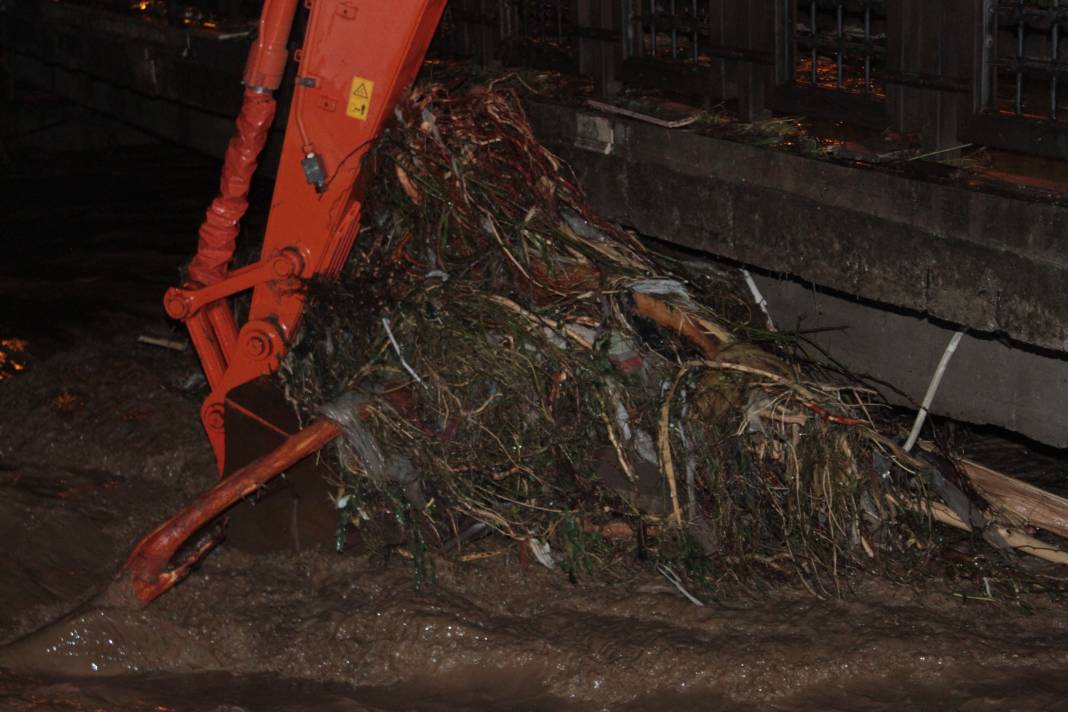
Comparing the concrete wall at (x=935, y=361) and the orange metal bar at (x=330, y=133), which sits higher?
the orange metal bar at (x=330, y=133)

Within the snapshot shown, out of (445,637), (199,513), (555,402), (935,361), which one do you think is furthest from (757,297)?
(199,513)

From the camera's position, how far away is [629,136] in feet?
21.6

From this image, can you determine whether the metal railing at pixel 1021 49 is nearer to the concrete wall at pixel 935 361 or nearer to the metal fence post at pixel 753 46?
the concrete wall at pixel 935 361

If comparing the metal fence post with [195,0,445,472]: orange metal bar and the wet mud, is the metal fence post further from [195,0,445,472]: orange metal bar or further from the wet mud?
the wet mud

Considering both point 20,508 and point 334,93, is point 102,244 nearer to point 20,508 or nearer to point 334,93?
point 20,508

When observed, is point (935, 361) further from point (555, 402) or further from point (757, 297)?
point (555, 402)

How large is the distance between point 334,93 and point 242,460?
1.59 meters

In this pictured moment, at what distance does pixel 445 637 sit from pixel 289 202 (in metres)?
1.94

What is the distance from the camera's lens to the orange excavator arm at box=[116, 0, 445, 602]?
5242 mm

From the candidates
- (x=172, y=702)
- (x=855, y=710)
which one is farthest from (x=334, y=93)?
(x=855, y=710)

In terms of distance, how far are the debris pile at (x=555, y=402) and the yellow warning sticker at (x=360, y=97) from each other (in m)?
0.16

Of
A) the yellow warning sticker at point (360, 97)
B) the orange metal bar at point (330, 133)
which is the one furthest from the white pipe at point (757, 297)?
the yellow warning sticker at point (360, 97)

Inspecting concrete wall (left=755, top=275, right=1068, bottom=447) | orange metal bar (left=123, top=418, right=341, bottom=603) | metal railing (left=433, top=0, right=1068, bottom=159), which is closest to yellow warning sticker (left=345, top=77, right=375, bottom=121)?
orange metal bar (left=123, top=418, right=341, bottom=603)

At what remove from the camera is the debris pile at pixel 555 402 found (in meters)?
5.03
